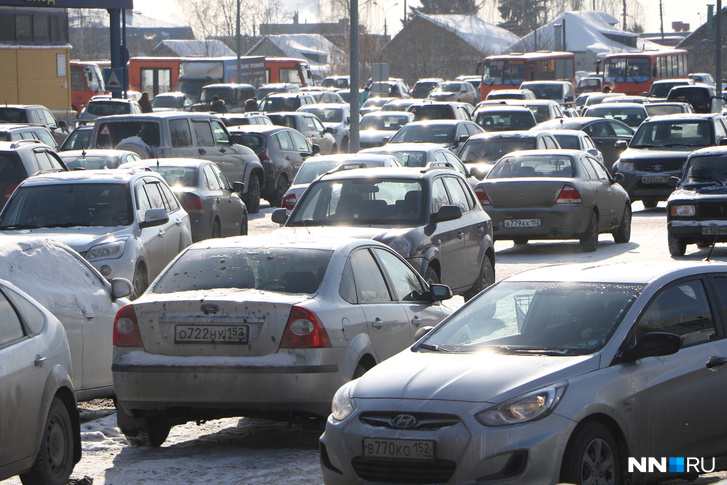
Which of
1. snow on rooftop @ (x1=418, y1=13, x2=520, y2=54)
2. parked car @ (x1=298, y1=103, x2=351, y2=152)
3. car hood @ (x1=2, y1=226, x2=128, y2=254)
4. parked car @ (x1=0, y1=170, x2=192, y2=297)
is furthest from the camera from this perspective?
snow on rooftop @ (x1=418, y1=13, x2=520, y2=54)

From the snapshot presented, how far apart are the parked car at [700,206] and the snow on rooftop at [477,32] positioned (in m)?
97.6

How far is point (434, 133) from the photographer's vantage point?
88.6ft

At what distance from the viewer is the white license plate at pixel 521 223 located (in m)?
18.3

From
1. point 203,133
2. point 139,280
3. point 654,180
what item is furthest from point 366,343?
point 654,180

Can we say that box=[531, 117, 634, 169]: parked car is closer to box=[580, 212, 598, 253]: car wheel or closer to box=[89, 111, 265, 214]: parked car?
box=[89, 111, 265, 214]: parked car

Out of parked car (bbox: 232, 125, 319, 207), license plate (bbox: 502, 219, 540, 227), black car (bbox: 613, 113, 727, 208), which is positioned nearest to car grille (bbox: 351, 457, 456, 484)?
license plate (bbox: 502, 219, 540, 227)

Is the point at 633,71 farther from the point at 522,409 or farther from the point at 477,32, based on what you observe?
the point at 477,32

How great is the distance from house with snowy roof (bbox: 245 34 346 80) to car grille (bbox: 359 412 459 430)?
107 meters

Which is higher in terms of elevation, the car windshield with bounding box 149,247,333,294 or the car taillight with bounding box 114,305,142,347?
the car windshield with bounding box 149,247,333,294

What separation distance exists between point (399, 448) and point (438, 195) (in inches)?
284

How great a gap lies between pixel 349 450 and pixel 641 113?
30755mm

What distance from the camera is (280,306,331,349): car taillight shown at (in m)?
7.20

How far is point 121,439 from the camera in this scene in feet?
27.0

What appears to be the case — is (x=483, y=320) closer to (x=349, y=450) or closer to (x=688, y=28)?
(x=349, y=450)
